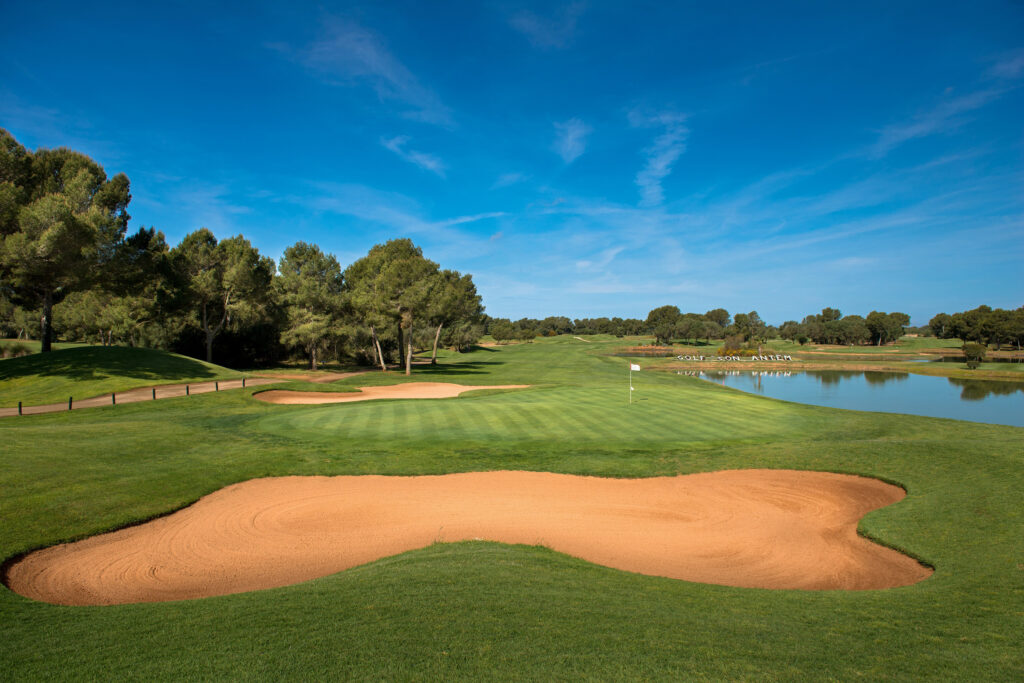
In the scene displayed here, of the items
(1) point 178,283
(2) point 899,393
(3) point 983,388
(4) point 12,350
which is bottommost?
(2) point 899,393

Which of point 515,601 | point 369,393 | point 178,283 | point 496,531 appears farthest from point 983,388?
point 178,283

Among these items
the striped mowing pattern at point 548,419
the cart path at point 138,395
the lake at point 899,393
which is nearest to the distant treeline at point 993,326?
the lake at point 899,393

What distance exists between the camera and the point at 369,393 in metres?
33.3

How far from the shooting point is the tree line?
29.5 m

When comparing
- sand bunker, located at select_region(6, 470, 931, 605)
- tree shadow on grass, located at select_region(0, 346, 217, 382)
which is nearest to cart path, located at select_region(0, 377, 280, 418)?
tree shadow on grass, located at select_region(0, 346, 217, 382)

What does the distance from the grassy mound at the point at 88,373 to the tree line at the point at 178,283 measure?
4.80 metres

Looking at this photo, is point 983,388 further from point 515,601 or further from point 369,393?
point 515,601

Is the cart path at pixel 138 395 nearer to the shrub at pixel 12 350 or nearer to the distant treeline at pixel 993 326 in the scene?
the shrub at pixel 12 350

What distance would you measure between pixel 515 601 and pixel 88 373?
116ft

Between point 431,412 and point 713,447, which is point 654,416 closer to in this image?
point 713,447

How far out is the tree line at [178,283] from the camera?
29484 millimetres

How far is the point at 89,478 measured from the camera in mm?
11672

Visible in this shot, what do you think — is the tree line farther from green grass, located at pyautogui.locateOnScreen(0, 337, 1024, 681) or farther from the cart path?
green grass, located at pyautogui.locateOnScreen(0, 337, 1024, 681)

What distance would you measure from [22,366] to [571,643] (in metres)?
39.3
